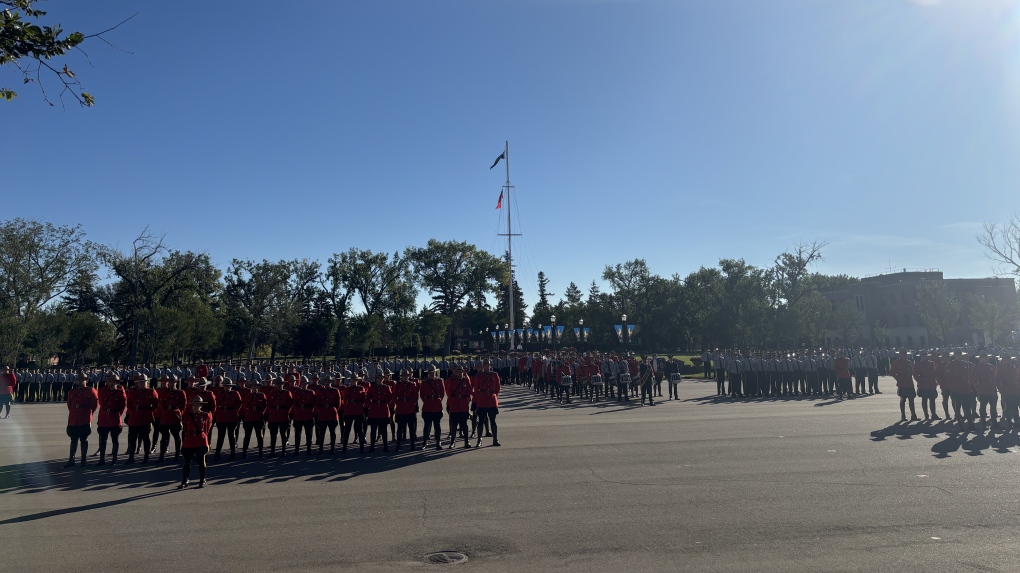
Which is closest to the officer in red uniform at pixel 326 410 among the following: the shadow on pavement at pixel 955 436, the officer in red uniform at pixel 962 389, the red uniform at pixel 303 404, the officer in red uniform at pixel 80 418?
the red uniform at pixel 303 404

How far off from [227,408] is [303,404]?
1.55 m

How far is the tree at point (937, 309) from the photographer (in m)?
66.4

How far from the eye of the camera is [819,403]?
71.8 feet

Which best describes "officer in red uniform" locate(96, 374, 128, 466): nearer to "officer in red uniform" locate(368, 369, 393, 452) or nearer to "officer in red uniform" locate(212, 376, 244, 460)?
"officer in red uniform" locate(212, 376, 244, 460)

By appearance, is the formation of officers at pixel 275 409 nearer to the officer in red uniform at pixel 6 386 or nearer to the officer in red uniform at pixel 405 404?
the officer in red uniform at pixel 405 404

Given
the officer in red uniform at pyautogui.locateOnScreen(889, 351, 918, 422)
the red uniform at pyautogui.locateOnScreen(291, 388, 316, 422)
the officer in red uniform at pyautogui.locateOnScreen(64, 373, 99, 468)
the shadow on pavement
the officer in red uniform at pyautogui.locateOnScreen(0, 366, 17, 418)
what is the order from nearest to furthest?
the shadow on pavement < the officer in red uniform at pyautogui.locateOnScreen(64, 373, 99, 468) < the red uniform at pyautogui.locateOnScreen(291, 388, 316, 422) < the officer in red uniform at pyautogui.locateOnScreen(889, 351, 918, 422) < the officer in red uniform at pyautogui.locateOnScreen(0, 366, 17, 418)

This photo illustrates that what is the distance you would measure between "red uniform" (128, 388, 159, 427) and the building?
80179 mm

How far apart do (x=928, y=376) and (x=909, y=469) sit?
7.54 m

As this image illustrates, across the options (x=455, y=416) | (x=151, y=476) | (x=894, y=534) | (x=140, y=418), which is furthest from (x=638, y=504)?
(x=140, y=418)

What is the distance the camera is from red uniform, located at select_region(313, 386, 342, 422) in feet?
44.3

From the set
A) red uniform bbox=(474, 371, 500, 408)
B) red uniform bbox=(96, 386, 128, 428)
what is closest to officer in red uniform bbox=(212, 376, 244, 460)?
red uniform bbox=(96, 386, 128, 428)

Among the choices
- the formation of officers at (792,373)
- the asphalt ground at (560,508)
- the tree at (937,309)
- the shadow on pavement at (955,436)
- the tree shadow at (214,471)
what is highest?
the tree at (937,309)

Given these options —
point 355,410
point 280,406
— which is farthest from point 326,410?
point 280,406

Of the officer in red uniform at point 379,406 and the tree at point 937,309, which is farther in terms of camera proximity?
the tree at point 937,309
